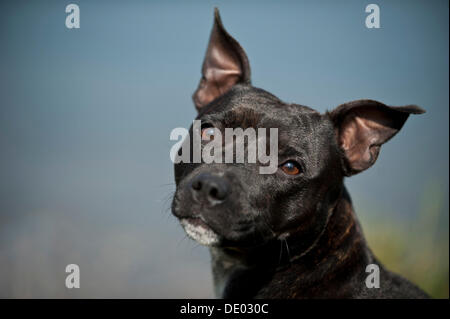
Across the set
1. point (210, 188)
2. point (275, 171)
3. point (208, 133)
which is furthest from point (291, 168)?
point (210, 188)

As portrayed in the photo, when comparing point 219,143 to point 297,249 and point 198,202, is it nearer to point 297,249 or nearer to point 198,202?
point 198,202

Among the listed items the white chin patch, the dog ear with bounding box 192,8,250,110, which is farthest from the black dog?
the dog ear with bounding box 192,8,250,110

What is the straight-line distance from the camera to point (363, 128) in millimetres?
5527

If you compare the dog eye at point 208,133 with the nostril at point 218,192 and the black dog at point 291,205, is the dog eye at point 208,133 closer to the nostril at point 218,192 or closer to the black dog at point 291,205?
the black dog at point 291,205

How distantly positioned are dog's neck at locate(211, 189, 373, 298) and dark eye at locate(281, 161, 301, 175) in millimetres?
640

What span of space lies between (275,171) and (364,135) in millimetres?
1419

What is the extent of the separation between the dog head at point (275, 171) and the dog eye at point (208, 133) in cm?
1

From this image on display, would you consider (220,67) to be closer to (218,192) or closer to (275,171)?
(275,171)

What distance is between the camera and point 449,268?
9.63 m

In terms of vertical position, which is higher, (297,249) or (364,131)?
(364,131)

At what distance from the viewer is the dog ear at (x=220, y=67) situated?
5934mm

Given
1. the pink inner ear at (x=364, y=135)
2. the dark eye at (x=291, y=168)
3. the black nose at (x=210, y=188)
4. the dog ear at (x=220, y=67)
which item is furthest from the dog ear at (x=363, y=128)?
the black nose at (x=210, y=188)
